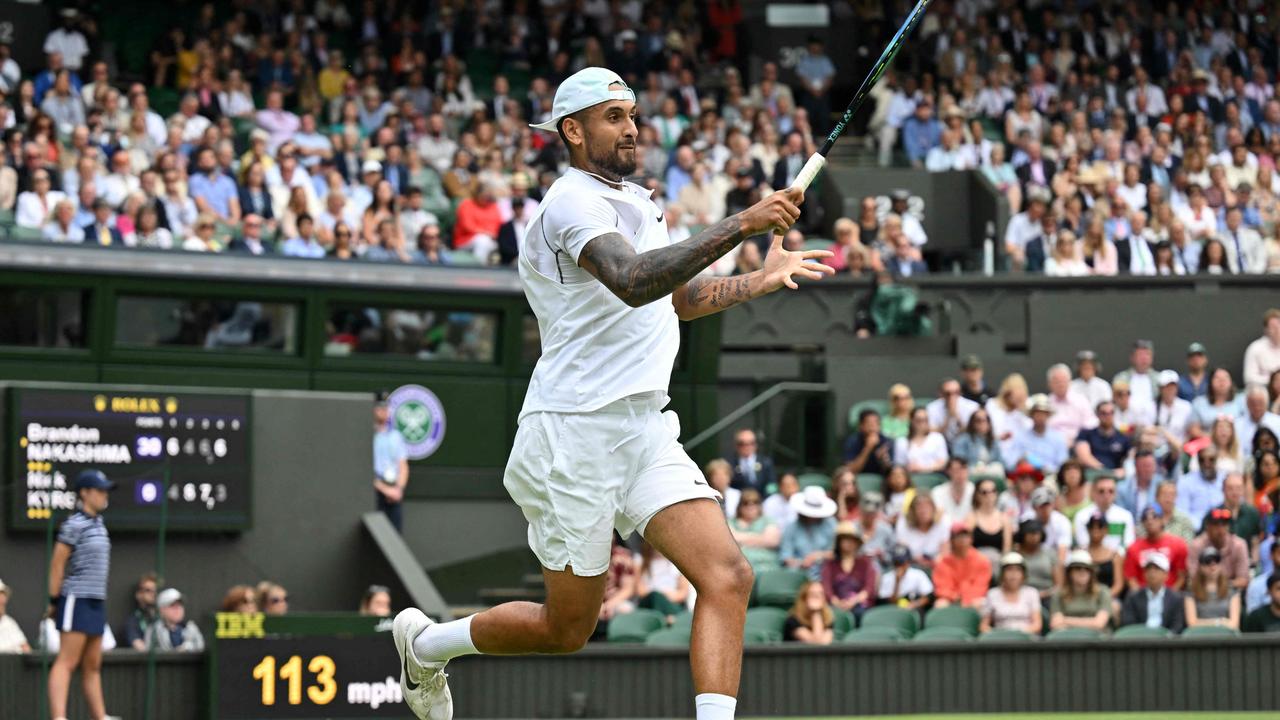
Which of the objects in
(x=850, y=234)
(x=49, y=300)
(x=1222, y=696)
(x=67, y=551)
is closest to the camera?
(x=67, y=551)

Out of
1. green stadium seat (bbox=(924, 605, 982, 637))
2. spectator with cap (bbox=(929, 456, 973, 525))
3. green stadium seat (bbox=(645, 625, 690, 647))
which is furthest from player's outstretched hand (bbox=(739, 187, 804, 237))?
spectator with cap (bbox=(929, 456, 973, 525))

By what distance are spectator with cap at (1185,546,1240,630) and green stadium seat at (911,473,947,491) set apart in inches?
99.9

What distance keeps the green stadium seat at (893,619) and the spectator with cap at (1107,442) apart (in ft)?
11.4

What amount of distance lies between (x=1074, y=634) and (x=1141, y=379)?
504cm

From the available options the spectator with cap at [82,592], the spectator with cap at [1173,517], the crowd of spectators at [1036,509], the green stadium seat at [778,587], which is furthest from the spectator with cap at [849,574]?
the spectator with cap at [82,592]

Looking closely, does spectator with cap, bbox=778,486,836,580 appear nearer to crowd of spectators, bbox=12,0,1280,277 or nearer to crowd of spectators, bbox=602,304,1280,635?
crowd of spectators, bbox=602,304,1280,635

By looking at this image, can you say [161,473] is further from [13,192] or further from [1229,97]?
[1229,97]

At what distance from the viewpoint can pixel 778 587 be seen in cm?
1402

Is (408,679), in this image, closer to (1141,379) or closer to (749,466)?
(749,466)

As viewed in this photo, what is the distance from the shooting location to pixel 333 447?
15.1 metres

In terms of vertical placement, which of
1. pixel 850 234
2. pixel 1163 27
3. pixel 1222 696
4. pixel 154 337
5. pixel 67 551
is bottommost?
pixel 1222 696

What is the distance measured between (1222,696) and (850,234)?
7.74 metres

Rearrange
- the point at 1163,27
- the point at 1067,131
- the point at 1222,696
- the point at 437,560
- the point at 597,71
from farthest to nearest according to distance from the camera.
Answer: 1. the point at 1163,27
2. the point at 1067,131
3. the point at 437,560
4. the point at 1222,696
5. the point at 597,71

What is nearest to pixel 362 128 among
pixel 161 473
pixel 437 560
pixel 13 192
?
pixel 13 192
